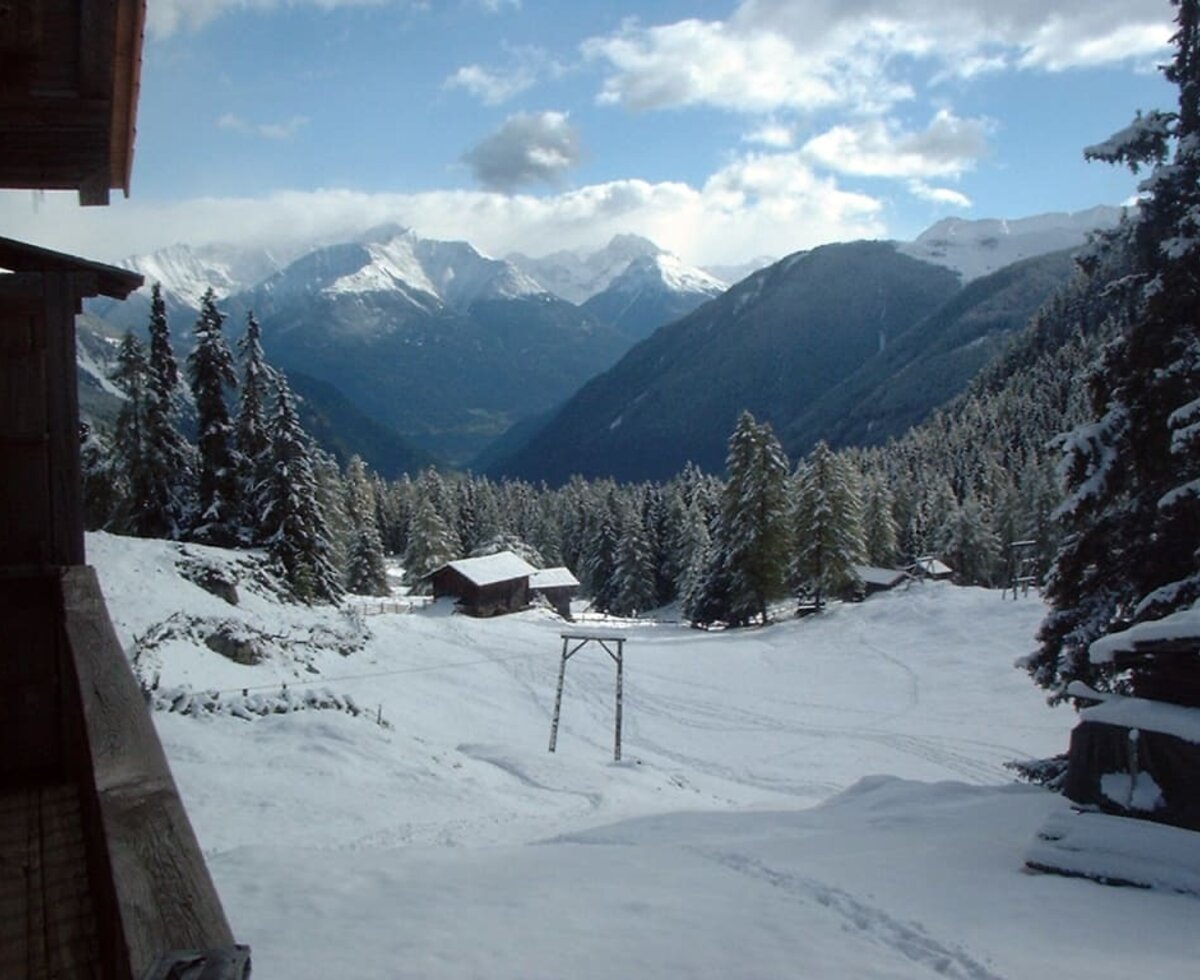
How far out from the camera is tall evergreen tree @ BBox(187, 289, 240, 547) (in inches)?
1585

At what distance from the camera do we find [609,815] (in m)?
16.3

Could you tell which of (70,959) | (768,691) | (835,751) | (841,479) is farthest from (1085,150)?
(841,479)

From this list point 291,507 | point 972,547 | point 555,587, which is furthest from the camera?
point 972,547

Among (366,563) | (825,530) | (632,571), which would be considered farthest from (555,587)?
(825,530)

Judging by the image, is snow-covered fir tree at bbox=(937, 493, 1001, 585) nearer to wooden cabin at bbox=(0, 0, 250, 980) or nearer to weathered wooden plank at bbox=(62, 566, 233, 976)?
wooden cabin at bbox=(0, 0, 250, 980)

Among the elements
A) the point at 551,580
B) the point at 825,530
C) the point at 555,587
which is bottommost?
the point at 555,587

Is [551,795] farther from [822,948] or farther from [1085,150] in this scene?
[1085,150]

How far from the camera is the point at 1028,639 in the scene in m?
43.2

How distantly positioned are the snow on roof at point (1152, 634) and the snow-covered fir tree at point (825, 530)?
4164 cm

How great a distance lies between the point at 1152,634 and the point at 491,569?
55.3 metres

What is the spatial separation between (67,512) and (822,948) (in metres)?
6.84

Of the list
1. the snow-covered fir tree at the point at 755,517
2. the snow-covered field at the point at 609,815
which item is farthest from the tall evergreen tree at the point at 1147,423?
the snow-covered fir tree at the point at 755,517

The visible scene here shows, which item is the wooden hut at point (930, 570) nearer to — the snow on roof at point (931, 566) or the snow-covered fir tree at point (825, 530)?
the snow on roof at point (931, 566)

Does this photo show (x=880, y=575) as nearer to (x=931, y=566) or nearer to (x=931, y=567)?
(x=931, y=567)
